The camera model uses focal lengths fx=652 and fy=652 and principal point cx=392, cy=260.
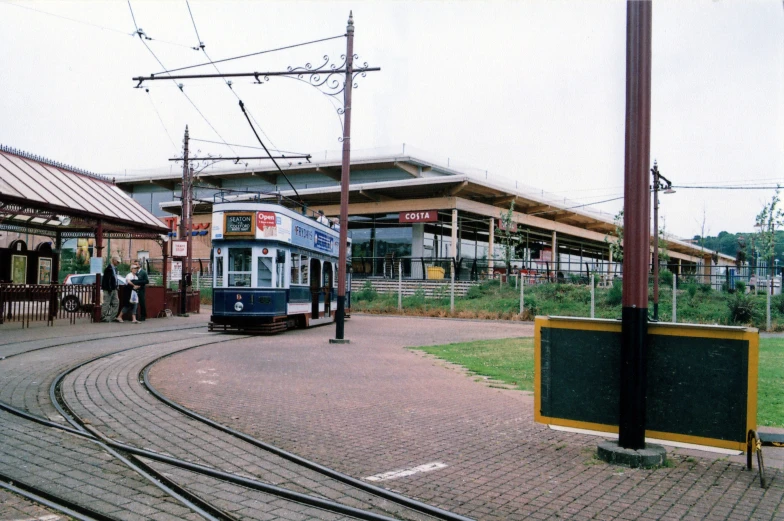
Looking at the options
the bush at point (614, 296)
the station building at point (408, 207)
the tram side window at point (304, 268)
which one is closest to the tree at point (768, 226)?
the station building at point (408, 207)

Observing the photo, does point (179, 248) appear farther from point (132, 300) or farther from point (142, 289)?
point (132, 300)

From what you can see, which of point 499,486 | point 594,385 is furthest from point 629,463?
point 499,486

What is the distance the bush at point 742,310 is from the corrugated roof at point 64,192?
71.8ft

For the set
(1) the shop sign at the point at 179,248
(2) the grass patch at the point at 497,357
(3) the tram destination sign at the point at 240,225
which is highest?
(3) the tram destination sign at the point at 240,225

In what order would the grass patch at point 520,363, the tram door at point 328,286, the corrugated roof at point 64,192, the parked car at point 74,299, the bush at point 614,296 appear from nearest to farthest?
the grass patch at point 520,363
the corrugated roof at point 64,192
the parked car at point 74,299
the tram door at point 328,286
the bush at point 614,296

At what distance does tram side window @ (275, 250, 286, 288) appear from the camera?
17.7 m

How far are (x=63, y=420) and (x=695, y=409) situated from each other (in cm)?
601

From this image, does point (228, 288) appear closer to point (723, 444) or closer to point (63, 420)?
point (63, 420)

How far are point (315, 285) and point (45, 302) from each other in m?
8.21

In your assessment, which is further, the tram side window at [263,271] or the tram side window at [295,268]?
the tram side window at [295,268]

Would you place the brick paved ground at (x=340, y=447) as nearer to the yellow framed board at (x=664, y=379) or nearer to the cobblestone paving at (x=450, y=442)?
the cobblestone paving at (x=450, y=442)

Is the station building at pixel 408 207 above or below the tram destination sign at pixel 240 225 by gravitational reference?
above

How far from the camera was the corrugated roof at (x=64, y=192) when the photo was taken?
17875 millimetres

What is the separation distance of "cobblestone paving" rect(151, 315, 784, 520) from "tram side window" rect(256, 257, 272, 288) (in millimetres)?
5845
